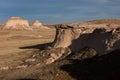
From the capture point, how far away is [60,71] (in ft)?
60.8

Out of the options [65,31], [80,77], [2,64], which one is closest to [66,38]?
[65,31]

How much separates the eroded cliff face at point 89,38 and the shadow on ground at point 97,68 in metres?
2.43

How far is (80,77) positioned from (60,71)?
1279mm

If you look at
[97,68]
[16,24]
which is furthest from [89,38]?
[16,24]

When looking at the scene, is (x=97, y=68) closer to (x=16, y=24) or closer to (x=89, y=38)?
(x=89, y=38)

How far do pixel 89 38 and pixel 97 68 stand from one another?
29.9ft

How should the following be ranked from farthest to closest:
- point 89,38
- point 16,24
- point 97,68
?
point 16,24
point 89,38
point 97,68

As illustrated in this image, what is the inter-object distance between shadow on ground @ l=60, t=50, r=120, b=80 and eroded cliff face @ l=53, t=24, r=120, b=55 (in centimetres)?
243

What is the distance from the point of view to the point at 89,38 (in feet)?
90.6

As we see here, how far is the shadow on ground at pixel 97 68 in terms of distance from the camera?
16891 millimetres

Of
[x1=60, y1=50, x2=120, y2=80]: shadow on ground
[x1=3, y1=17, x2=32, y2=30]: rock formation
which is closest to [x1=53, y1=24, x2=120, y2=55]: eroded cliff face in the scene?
[x1=60, y1=50, x2=120, y2=80]: shadow on ground

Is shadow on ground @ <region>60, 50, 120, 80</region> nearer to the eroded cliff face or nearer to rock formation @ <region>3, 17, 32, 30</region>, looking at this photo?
the eroded cliff face

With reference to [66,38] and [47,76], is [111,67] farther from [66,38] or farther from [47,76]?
[66,38]

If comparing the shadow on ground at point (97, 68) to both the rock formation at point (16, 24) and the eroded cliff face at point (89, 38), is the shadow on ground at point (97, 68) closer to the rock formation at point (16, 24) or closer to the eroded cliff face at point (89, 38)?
the eroded cliff face at point (89, 38)
